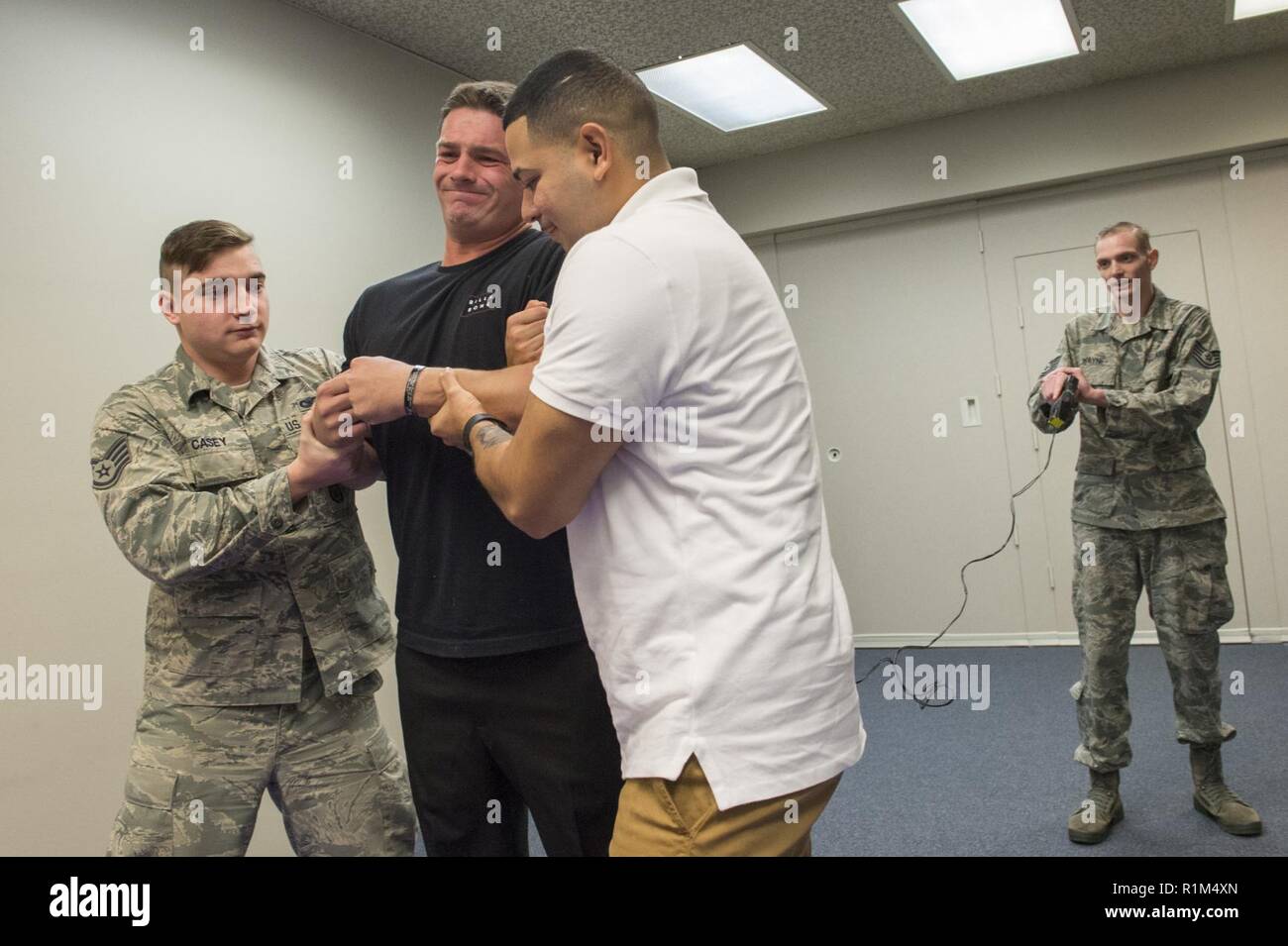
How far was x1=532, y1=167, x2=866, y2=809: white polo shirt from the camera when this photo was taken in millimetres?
980

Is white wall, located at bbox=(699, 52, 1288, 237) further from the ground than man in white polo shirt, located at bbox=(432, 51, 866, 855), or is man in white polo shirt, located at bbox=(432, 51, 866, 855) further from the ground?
white wall, located at bbox=(699, 52, 1288, 237)

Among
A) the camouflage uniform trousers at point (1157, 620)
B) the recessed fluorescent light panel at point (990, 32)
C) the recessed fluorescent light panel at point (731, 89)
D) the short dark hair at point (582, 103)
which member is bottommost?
the camouflage uniform trousers at point (1157, 620)

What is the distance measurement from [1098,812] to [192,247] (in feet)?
8.71

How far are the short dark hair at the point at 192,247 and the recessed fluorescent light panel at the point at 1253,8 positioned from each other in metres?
4.22

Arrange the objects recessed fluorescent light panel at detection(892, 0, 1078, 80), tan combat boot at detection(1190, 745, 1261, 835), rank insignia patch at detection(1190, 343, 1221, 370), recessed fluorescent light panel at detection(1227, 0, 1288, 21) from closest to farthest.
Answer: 1. tan combat boot at detection(1190, 745, 1261, 835)
2. rank insignia patch at detection(1190, 343, 1221, 370)
3. recessed fluorescent light panel at detection(892, 0, 1078, 80)
4. recessed fluorescent light panel at detection(1227, 0, 1288, 21)

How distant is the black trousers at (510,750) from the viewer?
4.32 ft

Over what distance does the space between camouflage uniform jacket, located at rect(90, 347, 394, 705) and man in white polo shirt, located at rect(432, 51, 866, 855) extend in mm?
622

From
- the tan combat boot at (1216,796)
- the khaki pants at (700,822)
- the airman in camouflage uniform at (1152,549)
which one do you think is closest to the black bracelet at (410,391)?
the khaki pants at (700,822)

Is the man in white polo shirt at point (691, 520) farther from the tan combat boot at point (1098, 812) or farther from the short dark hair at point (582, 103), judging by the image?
the tan combat boot at point (1098, 812)

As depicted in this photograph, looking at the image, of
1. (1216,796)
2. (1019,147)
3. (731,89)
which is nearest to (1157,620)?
(1216,796)

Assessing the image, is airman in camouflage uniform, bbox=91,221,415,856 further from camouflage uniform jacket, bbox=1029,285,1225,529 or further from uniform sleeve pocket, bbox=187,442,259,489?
camouflage uniform jacket, bbox=1029,285,1225,529

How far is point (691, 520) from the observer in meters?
1.01

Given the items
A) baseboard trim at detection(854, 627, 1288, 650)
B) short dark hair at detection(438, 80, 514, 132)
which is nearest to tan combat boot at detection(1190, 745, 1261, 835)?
baseboard trim at detection(854, 627, 1288, 650)
